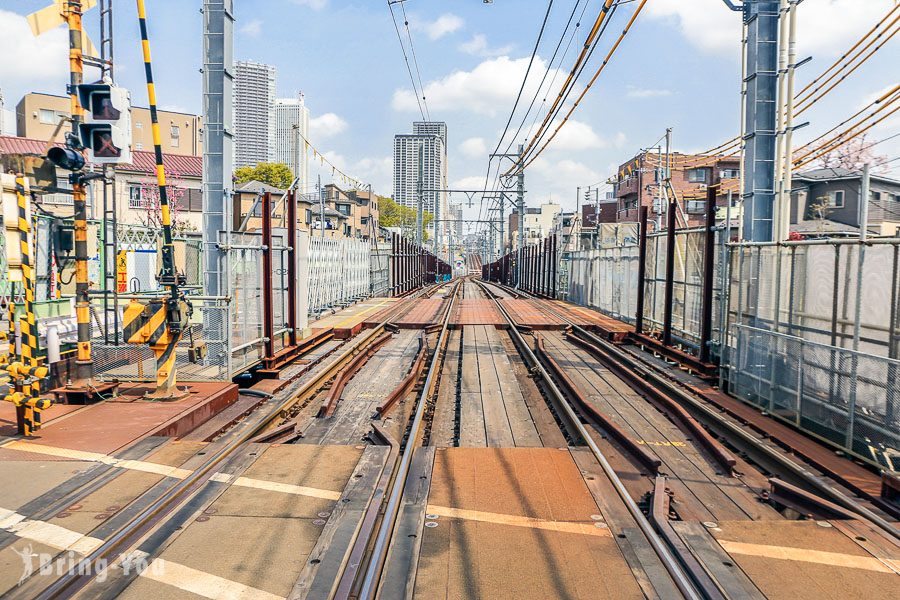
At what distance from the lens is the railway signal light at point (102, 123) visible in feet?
23.1

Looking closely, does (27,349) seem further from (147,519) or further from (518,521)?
(518,521)

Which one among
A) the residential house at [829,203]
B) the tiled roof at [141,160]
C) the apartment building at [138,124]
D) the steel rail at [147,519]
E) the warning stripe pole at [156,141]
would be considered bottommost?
the steel rail at [147,519]

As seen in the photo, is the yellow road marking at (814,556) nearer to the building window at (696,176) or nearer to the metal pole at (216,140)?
the metal pole at (216,140)

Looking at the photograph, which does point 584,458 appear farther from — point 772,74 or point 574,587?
point 772,74

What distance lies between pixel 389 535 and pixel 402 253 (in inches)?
1225

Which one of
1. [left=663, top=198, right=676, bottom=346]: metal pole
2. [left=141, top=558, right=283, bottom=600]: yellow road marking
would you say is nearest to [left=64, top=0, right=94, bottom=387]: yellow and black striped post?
[left=141, top=558, right=283, bottom=600]: yellow road marking

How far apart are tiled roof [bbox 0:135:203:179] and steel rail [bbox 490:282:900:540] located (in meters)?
34.6

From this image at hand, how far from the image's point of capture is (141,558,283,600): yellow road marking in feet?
11.6

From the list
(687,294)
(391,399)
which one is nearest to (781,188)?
(687,294)

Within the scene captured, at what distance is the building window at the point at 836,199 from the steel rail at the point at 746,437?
26.1 metres

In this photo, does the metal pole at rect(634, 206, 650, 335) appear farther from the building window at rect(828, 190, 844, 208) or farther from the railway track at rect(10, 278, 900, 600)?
the building window at rect(828, 190, 844, 208)

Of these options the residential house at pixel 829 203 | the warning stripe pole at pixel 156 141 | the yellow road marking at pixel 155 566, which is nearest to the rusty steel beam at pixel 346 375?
the warning stripe pole at pixel 156 141

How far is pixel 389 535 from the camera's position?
4.33 meters

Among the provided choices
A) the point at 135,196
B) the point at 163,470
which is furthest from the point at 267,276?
the point at 135,196
